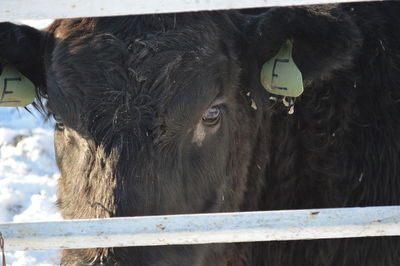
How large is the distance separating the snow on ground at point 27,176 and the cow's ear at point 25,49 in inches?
75.0

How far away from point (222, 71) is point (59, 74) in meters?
0.89

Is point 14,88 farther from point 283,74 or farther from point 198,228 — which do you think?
point 198,228

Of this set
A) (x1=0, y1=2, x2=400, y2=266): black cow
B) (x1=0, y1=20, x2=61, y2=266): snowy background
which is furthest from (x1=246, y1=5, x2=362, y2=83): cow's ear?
(x1=0, y1=20, x2=61, y2=266): snowy background

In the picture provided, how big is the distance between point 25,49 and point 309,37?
1669 mm

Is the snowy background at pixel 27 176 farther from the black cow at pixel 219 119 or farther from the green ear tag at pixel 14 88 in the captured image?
the green ear tag at pixel 14 88

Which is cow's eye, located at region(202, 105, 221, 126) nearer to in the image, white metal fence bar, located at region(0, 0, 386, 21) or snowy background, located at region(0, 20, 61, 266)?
white metal fence bar, located at region(0, 0, 386, 21)

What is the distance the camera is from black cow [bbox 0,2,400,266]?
2988mm

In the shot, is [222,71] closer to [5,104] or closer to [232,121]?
[232,121]

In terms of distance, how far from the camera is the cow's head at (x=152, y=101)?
2.95 meters

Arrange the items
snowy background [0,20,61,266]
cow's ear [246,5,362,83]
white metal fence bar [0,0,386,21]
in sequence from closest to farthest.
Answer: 1. white metal fence bar [0,0,386,21]
2. cow's ear [246,5,362,83]
3. snowy background [0,20,61,266]

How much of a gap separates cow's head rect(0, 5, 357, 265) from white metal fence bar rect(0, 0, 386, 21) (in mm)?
746

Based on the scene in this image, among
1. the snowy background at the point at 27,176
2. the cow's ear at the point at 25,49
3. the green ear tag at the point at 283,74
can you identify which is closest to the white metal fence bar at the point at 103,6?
the green ear tag at the point at 283,74

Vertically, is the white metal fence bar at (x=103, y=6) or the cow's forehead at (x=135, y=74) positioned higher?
the white metal fence bar at (x=103, y=6)

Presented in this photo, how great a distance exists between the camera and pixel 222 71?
11.0ft
